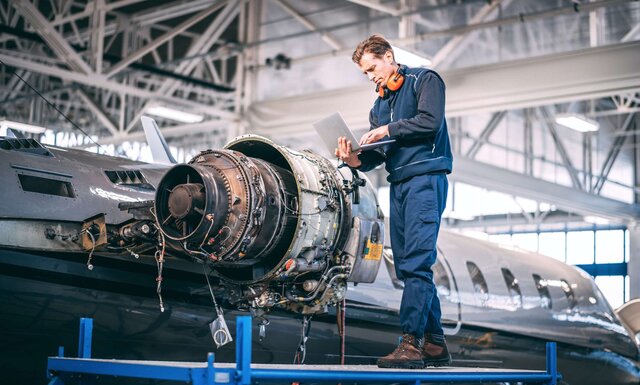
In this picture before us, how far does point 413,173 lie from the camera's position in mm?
6609

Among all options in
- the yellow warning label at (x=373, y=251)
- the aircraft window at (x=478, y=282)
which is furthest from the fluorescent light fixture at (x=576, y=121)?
the yellow warning label at (x=373, y=251)

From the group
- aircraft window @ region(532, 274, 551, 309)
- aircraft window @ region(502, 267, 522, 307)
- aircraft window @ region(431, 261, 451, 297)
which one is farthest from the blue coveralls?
aircraft window @ region(532, 274, 551, 309)

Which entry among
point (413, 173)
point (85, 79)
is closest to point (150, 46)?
point (85, 79)

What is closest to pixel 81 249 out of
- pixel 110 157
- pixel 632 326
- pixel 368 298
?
pixel 110 157

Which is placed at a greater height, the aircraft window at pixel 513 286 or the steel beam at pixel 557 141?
the steel beam at pixel 557 141

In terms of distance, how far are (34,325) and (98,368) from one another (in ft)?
5.24

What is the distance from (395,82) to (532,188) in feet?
78.7

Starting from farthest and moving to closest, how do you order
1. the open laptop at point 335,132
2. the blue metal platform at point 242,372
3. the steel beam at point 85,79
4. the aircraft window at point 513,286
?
the steel beam at point 85,79 < the aircraft window at point 513,286 < the open laptop at point 335,132 < the blue metal platform at point 242,372

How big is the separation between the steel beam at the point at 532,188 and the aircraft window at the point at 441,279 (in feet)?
49.2

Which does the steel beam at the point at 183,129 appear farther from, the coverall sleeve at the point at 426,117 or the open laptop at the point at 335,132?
the coverall sleeve at the point at 426,117

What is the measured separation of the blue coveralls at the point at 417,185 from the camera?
641cm

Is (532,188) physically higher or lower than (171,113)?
lower

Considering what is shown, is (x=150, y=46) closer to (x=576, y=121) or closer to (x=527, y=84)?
(x=527, y=84)

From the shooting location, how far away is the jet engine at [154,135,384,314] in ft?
20.0
